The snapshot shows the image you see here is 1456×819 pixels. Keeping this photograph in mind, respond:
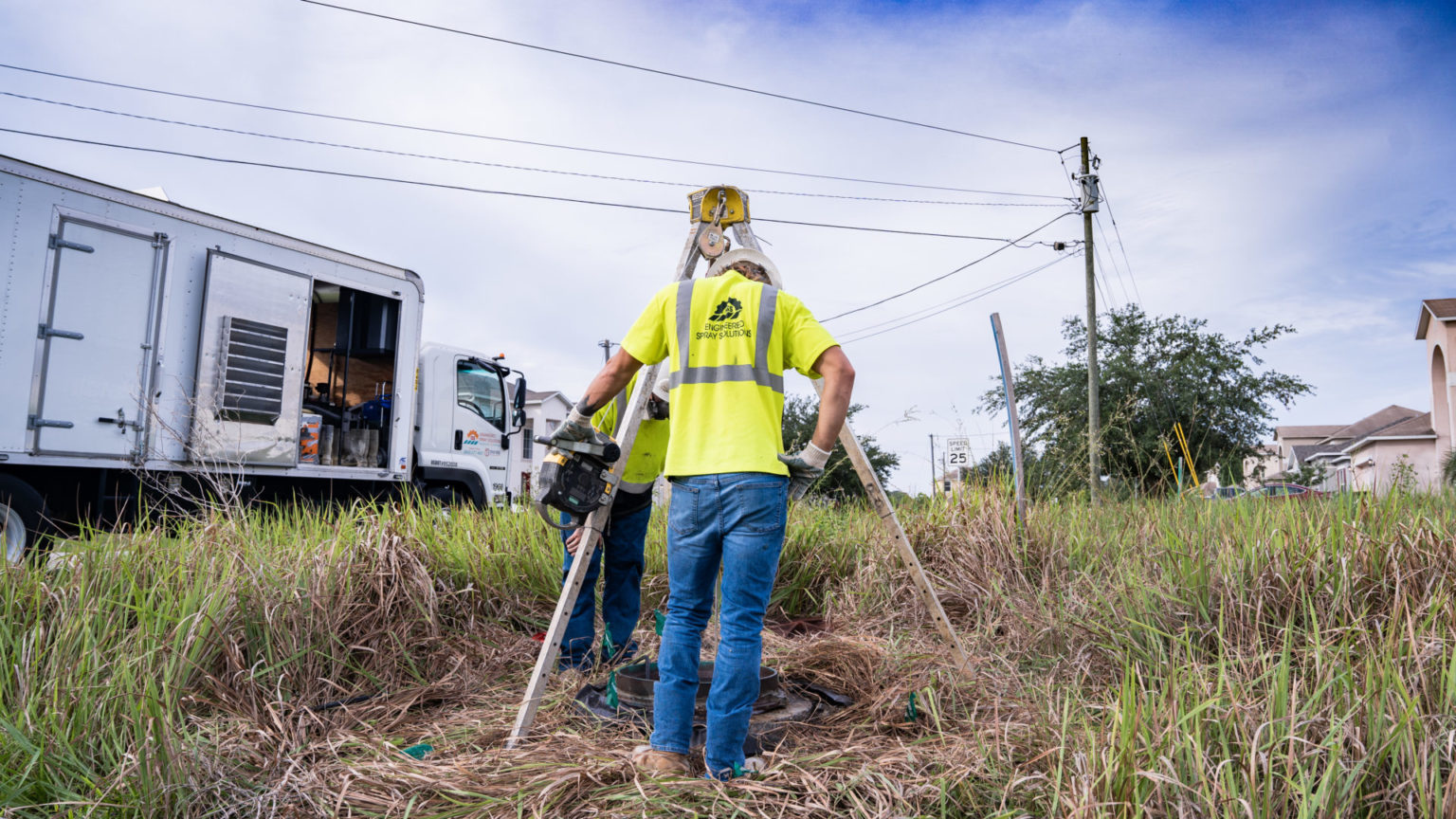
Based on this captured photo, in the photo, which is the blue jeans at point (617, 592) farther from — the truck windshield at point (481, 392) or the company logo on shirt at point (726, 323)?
the truck windshield at point (481, 392)

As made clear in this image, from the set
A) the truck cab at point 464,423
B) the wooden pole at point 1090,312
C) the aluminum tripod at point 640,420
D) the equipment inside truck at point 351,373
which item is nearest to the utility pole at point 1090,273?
the wooden pole at point 1090,312

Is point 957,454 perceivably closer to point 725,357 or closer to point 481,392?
point 725,357

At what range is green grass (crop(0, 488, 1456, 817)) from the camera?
7.00 ft

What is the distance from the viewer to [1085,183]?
19.8 metres

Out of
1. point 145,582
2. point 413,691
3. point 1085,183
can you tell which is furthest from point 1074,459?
point 1085,183

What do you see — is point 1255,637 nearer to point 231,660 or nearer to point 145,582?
point 231,660

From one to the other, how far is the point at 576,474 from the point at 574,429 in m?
0.23

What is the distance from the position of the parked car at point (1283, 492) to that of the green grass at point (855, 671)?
0.77 ft

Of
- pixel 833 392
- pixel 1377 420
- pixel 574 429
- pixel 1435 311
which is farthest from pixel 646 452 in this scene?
pixel 1377 420

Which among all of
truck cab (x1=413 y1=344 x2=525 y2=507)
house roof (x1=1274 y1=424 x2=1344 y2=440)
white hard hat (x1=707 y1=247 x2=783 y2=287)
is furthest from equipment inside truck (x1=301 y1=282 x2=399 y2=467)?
house roof (x1=1274 y1=424 x2=1344 y2=440)

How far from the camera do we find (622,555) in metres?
4.11

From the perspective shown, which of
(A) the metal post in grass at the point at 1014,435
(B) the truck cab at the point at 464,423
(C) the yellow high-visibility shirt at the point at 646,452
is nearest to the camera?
(C) the yellow high-visibility shirt at the point at 646,452

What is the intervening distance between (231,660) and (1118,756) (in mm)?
3115

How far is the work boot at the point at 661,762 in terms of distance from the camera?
8.43 ft
